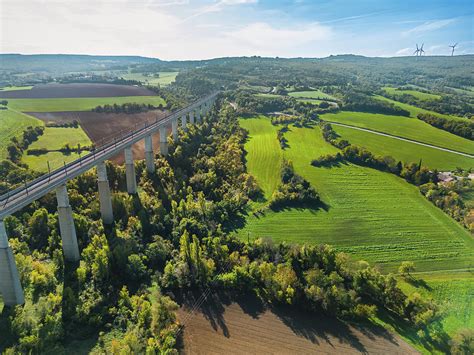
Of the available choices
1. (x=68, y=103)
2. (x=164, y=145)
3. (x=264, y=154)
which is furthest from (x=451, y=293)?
(x=68, y=103)

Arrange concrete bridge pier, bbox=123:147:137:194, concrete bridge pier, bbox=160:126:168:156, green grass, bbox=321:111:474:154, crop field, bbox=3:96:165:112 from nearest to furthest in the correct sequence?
concrete bridge pier, bbox=123:147:137:194 → concrete bridge pier, bbox=160:126:168:156 → green grass, bbox=321:111:474:154 → crop field, bbox=3:96:165:112

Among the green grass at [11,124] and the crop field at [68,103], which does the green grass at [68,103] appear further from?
the green grass at [11,124]

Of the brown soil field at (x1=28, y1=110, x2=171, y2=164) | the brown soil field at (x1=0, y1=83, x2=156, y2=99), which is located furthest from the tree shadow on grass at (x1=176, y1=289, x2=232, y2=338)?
the brown soil field at (x1=0, y1=83, x2=156, y2=99)

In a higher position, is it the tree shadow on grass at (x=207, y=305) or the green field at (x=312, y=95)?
the green field at (x=312, y=95)

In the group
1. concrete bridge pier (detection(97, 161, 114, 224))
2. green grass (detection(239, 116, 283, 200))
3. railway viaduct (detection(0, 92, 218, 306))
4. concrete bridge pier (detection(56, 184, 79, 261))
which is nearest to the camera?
railway viaduct (detection(0, 92, 218, 306))

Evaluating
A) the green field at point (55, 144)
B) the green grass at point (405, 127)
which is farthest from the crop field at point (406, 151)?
the green field at point (55, 144)

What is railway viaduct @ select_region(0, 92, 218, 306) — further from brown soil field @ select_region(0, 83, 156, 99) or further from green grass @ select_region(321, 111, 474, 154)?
brown soil field @ select_region(0, 83, 156, 99)
